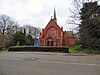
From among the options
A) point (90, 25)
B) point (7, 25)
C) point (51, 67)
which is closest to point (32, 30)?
point (7, 25)

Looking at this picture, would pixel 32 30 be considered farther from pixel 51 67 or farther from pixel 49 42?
pixel 51 67

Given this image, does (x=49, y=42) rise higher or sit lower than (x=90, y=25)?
lower

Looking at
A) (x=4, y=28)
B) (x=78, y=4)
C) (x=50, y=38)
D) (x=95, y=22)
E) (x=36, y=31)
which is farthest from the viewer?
(x=36, y=31)

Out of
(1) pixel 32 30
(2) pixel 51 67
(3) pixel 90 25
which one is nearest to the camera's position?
(2) pixel 51 67

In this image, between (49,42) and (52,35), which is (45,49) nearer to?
(49,42)

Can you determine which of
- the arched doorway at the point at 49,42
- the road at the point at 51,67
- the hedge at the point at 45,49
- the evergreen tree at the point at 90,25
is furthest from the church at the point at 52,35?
the road at the point at 51,67

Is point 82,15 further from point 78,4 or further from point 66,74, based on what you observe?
point 66,74

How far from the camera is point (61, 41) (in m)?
62.6

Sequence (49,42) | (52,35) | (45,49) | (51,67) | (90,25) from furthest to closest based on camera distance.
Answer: (52,35), (49,42), (90,25), (45,49), (51,67)

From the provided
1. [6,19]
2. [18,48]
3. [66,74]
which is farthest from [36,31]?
[66,74]

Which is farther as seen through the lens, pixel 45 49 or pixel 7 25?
pixel 7 25

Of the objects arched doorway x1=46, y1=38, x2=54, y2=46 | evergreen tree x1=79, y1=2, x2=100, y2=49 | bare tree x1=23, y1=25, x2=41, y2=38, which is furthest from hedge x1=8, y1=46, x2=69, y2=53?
bare tree x1=23, y1=25, x2=41, y2=38

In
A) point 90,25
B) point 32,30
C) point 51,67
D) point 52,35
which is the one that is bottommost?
point 51,67

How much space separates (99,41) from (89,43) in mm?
2057
